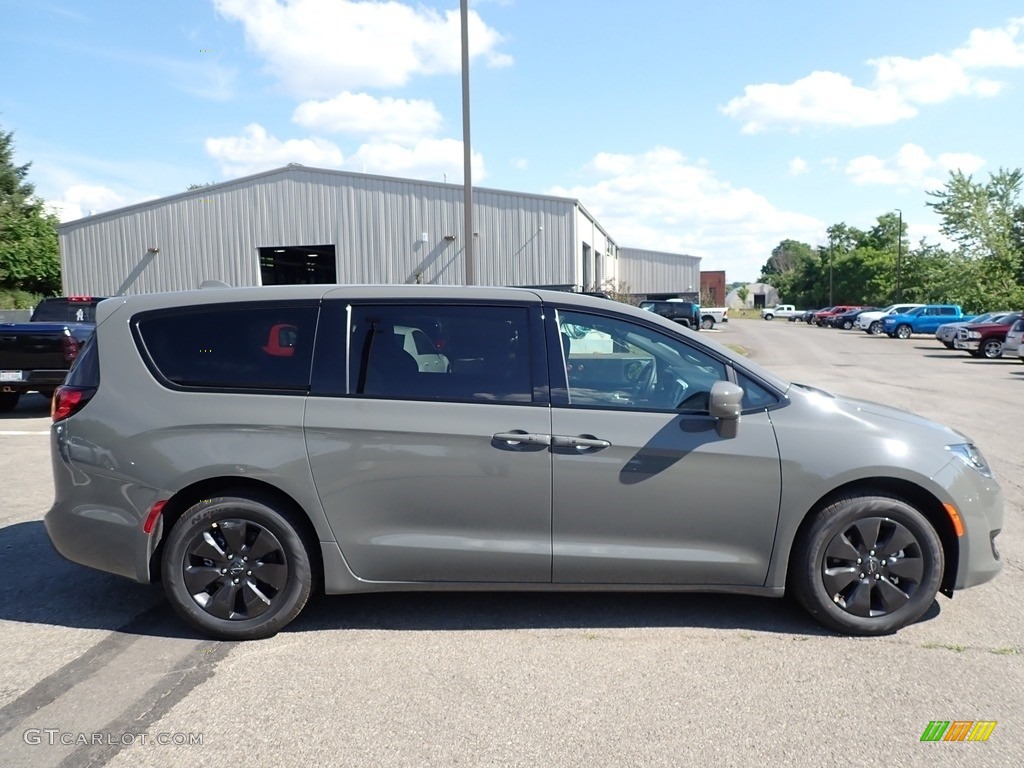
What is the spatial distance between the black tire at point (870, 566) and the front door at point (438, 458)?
1.36m

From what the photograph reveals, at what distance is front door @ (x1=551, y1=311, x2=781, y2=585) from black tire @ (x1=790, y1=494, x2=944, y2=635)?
0.26 m

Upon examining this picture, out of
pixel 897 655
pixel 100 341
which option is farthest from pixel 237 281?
pixel 897 655

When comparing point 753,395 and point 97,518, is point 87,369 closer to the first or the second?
point 97,518

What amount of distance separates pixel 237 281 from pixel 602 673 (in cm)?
3056

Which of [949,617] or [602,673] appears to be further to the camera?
[949,617]

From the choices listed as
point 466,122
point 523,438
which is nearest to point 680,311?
point 466,122

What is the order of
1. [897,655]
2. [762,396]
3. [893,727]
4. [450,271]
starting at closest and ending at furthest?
1. [893,727]
2. [897,655]
3. [762,396]
4. [450,271]

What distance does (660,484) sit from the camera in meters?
4.07

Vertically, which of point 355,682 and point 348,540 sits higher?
point 348,540

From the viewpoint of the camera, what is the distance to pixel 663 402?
418cm

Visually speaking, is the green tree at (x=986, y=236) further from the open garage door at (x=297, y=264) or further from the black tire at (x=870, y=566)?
the black tire at (x=870, y=566)

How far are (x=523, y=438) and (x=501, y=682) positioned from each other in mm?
1143

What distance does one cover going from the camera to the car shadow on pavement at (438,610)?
435 centimetres

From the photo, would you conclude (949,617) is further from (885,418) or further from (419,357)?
(419,357)
